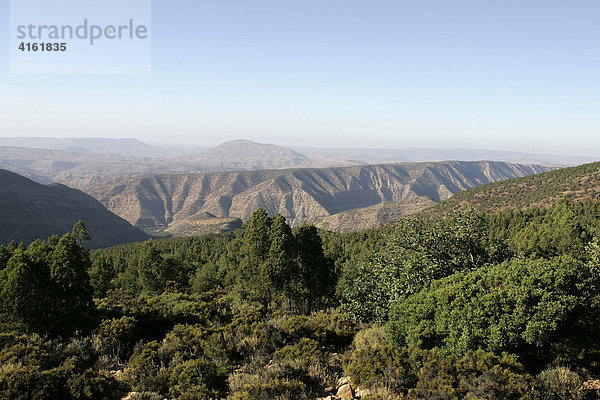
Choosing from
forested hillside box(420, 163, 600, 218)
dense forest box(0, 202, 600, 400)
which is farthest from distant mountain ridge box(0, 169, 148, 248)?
forested hillside box(420, 163, 600, 218)

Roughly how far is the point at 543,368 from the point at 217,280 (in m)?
35.2

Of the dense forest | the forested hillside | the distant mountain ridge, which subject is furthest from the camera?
the distant mountain ridge

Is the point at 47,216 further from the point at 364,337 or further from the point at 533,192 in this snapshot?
the point at 533,192

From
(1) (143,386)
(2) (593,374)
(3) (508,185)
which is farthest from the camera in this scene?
(3) (508,185)

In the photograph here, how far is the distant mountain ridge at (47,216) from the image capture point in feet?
453

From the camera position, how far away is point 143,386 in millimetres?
10125

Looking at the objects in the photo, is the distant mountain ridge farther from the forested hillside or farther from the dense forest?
the forested hillside

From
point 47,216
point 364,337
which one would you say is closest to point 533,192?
point 364,337

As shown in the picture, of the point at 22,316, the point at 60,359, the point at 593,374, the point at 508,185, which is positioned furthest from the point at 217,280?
the point at 508,185

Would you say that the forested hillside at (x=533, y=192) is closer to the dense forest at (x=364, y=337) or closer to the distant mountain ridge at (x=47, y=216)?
the dense forest at (x=364, y=337)

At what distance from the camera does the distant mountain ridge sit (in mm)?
138000

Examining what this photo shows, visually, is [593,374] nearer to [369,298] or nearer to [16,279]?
[369,298]

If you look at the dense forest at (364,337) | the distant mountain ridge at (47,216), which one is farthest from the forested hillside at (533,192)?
the distant mountain ridge at (47,216)

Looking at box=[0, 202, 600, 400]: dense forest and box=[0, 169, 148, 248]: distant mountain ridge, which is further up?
box=[0, 202, 600, 400]: dense forest
